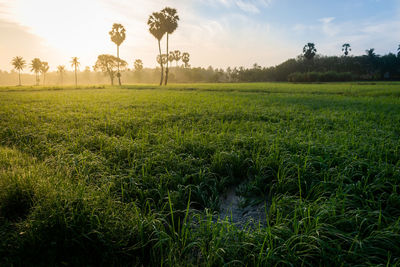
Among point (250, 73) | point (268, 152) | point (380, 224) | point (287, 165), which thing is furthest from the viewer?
point (250, 73)

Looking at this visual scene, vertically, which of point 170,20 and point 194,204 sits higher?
point 170,20

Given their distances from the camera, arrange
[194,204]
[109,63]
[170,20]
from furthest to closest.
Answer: [109,63], [170,20], [194,204]

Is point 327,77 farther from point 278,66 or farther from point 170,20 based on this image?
point 170,20

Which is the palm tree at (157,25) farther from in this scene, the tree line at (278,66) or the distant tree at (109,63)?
the distant tree at (109,63)

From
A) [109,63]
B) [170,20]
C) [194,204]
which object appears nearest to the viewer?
[194,204]

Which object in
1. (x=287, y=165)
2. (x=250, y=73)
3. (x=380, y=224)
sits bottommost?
(x=380, y=224)

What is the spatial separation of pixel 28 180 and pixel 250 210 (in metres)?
2.87

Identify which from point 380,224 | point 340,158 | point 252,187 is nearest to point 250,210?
point 252,187

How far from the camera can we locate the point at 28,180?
8.18ft

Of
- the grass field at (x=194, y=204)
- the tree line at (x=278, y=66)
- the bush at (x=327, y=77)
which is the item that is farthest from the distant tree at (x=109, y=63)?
the grass field at (x=194, y=204)

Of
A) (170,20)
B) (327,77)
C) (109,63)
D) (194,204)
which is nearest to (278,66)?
(327,77)

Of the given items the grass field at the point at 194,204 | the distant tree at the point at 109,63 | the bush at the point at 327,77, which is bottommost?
the grass field at the point at 194,204

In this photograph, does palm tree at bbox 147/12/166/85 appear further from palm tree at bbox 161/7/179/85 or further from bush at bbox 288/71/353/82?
bush at bbox 288/71/353/82

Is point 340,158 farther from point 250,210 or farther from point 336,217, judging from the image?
→ point 250,210
